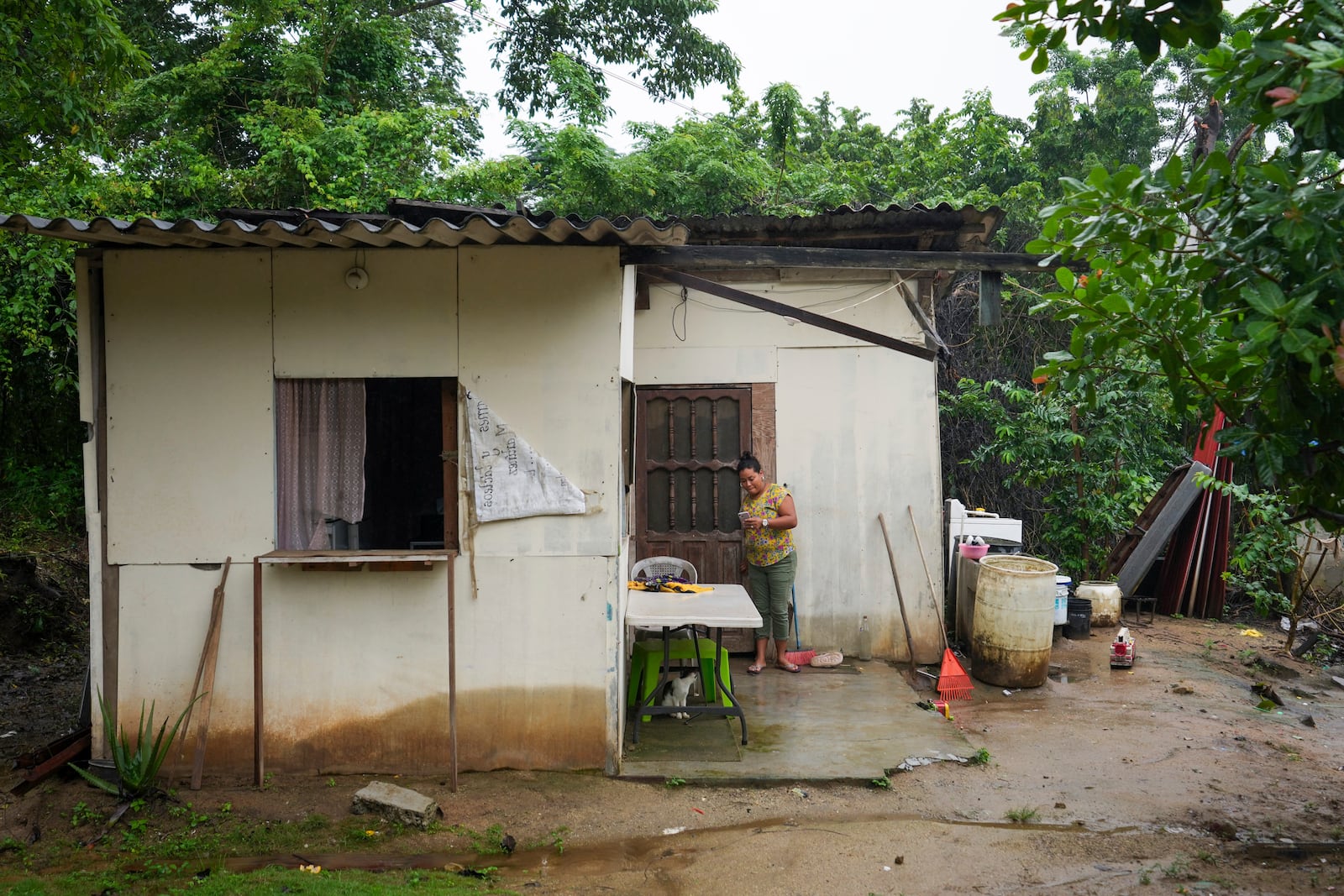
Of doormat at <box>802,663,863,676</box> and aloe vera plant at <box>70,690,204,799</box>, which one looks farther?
doormat at <box>802,663,863,676</box>

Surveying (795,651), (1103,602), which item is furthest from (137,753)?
(1103,602)

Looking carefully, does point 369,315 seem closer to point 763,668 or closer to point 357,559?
point 357,559

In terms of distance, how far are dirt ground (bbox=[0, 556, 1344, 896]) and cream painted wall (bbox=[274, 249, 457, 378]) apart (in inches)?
93.4

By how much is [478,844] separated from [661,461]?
13.7 ft

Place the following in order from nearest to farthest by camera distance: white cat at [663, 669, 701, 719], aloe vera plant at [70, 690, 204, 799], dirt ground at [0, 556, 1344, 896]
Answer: dirt ground at [0, 556, 1344, 896], aloe vera plant at [70, 690, 204, 799], white cat at [663, 669, 701, 719]

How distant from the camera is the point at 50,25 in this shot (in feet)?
19.1

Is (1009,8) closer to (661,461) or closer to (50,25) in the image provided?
(661,461)

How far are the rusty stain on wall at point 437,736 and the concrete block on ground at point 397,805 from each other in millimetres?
406

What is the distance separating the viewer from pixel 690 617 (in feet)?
18.4

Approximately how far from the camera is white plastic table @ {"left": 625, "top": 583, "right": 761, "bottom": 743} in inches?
219

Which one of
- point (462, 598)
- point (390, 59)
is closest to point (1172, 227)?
point (462, 598)

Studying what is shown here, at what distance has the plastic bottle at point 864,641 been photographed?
801 cm

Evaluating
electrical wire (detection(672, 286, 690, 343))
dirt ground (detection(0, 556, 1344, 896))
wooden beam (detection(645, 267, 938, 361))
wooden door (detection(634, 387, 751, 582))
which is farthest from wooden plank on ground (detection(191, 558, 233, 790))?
electrical wire (detection(672, 286, 690, 343))

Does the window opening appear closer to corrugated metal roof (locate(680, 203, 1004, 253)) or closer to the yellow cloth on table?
the yellow cloth on table
